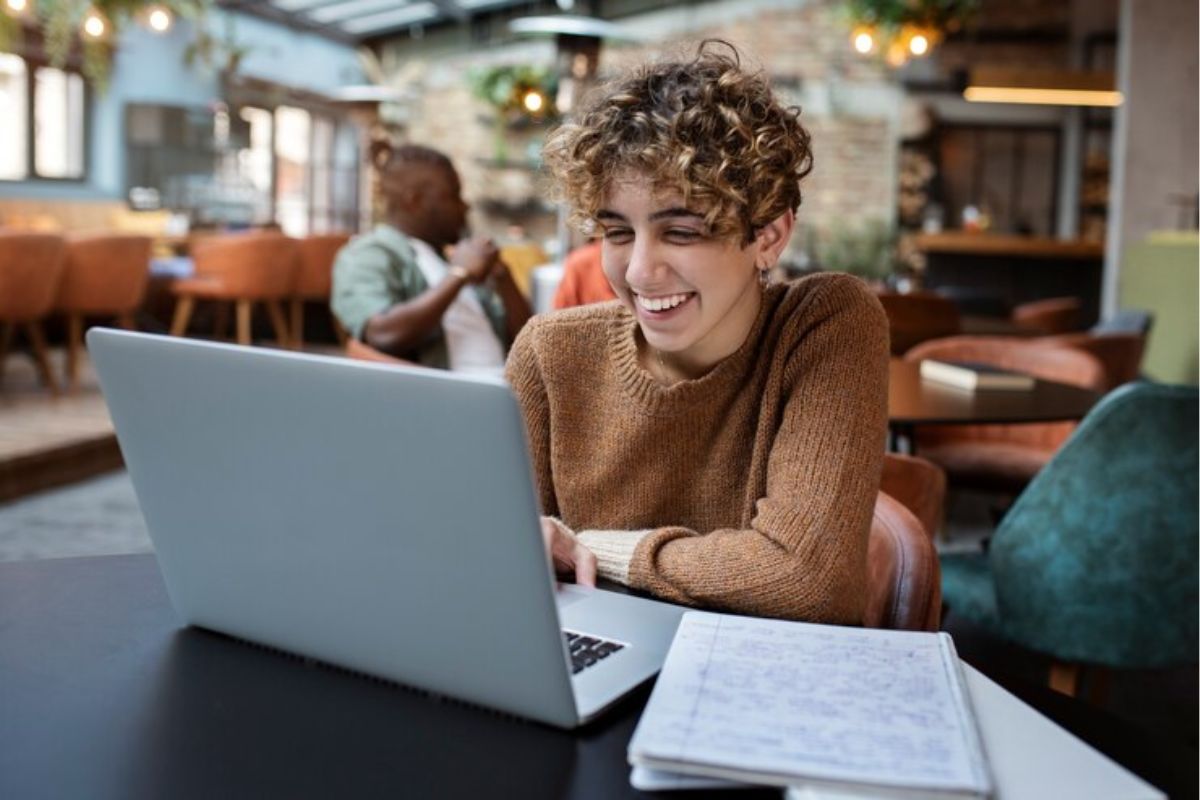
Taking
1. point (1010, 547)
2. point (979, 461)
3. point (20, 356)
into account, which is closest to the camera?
point (1010, 547)

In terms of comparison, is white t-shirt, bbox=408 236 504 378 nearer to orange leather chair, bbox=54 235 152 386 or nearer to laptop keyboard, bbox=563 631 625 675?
laptop keyboard, bbox=563 631 625 675

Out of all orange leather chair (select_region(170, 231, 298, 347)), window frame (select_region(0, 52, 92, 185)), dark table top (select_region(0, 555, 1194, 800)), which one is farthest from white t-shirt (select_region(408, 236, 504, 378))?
window frame (select_region(0, 52, 92, 185))

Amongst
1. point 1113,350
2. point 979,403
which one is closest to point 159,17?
point 1113,350

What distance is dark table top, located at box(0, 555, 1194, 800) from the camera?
0.79m

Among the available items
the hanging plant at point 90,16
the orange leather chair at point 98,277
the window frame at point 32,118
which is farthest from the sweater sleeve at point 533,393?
the window frame at point 32,118

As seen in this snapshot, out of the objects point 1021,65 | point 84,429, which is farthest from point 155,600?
point 1021,65

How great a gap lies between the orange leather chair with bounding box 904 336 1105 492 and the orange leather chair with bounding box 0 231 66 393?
14.6 feet

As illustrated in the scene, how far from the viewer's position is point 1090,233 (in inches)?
494

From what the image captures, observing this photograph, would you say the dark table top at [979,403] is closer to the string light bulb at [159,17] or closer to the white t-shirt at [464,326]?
the white t-shirt at [464,326]

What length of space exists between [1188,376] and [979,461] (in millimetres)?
2982

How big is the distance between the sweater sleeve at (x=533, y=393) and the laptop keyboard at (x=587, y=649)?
0.43 m

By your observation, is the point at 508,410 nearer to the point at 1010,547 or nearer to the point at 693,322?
the point at 693,322

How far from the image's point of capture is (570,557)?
121 centimetres

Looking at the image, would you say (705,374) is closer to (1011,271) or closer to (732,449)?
(732,449)
